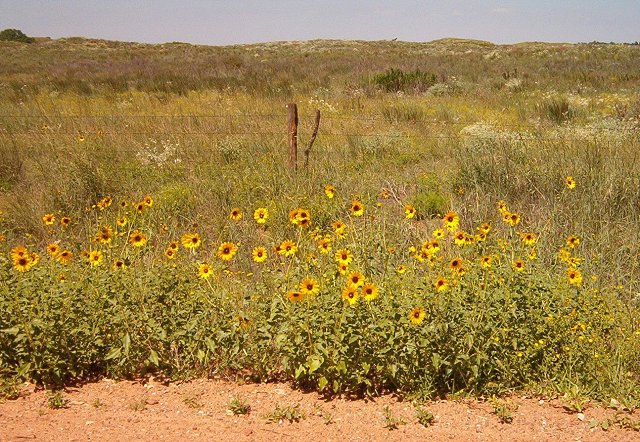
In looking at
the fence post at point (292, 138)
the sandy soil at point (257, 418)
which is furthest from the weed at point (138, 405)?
the fence post at point (292, 138)

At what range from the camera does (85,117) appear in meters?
11.1

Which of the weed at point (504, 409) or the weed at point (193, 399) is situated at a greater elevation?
the weed at point (504, 409)

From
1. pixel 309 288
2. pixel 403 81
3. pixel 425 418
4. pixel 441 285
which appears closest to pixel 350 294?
pixel 309 288

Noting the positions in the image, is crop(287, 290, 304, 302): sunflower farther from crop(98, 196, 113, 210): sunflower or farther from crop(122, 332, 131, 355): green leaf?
crop(98, 196, 113, 210): sunflower

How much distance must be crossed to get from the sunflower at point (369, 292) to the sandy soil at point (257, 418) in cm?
70

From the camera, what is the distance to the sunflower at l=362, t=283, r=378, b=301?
3336 millimetres

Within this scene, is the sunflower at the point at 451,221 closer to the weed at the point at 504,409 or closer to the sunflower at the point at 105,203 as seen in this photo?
the weed at the point at 504,409

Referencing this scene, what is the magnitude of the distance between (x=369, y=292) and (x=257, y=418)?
3.24 feet

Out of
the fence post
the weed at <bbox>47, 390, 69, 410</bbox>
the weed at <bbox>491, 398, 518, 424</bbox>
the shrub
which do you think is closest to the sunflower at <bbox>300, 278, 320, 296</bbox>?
the weed at <bbox>491, 398, 518, 424</bbox>

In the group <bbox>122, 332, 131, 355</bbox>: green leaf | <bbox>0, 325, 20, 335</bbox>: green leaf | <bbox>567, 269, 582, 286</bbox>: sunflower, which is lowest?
<bbox>122, 332, 131, 355</bbox>: green leaf

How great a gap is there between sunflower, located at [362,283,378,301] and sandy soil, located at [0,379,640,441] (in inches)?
27.4

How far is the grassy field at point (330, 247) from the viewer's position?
142 inches

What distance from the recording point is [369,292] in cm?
338

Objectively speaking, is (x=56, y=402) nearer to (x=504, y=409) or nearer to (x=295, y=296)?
(x=295, y=296)
